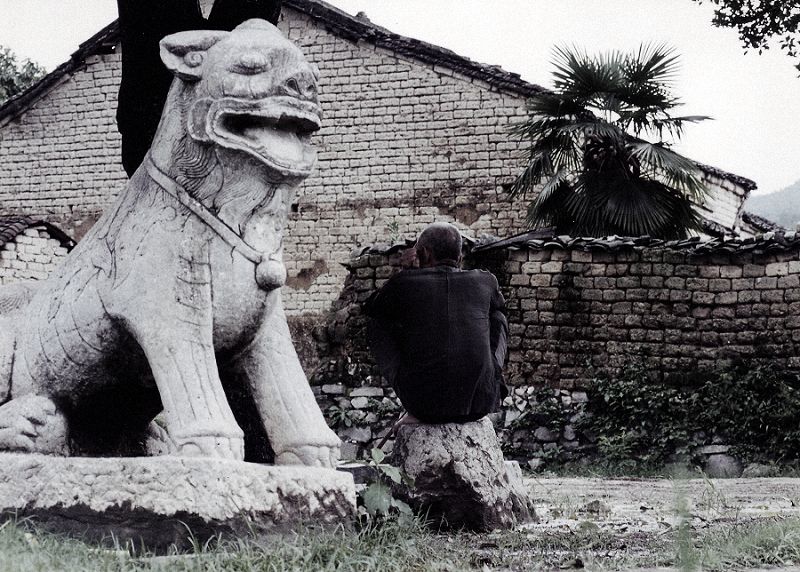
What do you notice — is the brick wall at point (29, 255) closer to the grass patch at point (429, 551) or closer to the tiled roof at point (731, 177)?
the tiled roof at point (731, 177)

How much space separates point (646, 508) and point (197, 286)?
3.24m

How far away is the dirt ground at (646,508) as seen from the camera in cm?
488

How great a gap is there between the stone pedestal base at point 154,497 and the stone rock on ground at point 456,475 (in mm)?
1019

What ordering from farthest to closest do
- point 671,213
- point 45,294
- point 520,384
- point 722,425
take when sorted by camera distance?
1. point 671,213
2. point 520,384
3. point 722,425
4. point 45,294

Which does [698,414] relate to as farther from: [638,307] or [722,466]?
[638,307]

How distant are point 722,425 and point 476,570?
7811mm

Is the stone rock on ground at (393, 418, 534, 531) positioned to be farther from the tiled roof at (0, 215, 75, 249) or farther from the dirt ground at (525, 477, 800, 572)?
the tiled roof at (0, 215, 75, 249)

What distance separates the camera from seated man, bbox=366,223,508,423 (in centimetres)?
505

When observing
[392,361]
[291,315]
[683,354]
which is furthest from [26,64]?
[392,361]

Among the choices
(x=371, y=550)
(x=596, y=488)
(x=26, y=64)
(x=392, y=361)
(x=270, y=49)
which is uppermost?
(x=26, y=64)

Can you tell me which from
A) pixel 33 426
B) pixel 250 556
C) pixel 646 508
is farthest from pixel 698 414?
pixel 250 556

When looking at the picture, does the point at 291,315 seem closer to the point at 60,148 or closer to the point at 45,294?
the point at 60,148

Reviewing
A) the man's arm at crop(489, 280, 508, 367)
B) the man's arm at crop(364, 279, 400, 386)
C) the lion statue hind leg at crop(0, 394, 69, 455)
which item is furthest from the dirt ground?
the lion statue hind leg at crop(0, 394, 69, 455)

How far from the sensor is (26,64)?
26781mm
